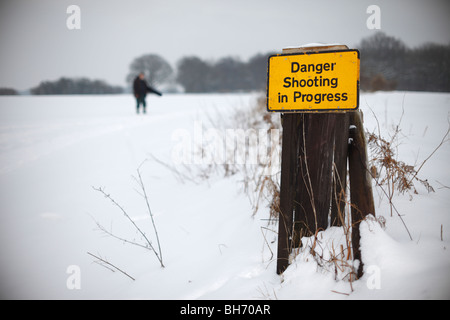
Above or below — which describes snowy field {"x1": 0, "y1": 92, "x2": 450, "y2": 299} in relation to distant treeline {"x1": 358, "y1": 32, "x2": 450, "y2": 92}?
below

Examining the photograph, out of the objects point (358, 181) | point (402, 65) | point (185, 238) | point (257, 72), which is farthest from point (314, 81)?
point (257, 72)

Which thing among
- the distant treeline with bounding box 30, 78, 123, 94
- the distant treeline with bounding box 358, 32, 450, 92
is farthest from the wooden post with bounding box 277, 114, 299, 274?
the distant treeline with bounding box 30, 78, 123, 94

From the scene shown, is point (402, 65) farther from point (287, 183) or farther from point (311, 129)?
point (287, 183)

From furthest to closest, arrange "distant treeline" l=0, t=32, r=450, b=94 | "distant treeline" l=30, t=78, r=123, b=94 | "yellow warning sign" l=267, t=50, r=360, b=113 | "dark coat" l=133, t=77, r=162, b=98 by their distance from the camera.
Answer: "distant treeline" l=30, t=78, r=123, b=94 → "distant treeline" l=0, t=32, r=450, b=94 → "dark coat" l=133, t=77, r=162, b=98 → "yellow warning sign" l=267, t=50, r=360, b=113

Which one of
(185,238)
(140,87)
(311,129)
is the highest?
(140,87)

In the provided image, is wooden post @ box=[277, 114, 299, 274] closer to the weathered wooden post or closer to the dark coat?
the weathered wooden post

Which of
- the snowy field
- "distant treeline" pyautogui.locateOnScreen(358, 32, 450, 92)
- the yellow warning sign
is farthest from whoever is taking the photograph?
"distant treeline" pyautogui.locateOnScreen(358, 32, 450, 92)

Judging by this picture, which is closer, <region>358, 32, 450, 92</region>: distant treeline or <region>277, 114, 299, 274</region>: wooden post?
<region>277, 114, 299, 274</region>: wooden post

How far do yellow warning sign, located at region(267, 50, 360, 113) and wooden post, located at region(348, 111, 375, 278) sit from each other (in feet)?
0.69

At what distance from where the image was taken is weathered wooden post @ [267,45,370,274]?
3.97ft

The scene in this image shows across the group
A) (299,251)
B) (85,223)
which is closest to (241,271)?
(299,251)

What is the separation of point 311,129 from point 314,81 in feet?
0.87

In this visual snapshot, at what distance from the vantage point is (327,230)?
151 cm

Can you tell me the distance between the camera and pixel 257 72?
54.9 meters
